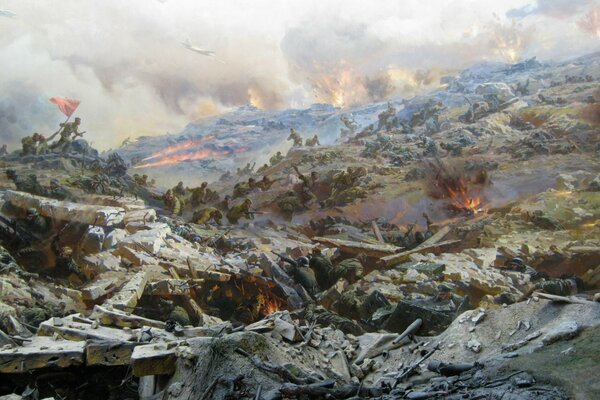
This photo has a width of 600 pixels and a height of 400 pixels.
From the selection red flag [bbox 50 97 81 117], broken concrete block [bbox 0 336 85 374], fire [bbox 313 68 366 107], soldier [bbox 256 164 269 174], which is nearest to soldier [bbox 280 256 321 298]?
broken concrete block [bbox 0 336 85 374]

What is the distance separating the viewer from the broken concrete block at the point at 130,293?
7.80 metres

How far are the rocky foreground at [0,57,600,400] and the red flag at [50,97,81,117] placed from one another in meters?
1.24

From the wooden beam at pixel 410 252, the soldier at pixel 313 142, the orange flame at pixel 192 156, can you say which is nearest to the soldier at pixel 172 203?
the orange flame at pixel 192 156

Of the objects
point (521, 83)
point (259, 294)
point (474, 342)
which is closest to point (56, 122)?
point (259, 294)

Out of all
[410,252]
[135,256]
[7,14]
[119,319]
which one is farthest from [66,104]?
[410,252]

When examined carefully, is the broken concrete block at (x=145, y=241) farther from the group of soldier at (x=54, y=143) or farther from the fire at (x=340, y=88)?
the fire at (x=340, y=88)

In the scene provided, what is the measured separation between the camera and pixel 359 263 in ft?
31.1

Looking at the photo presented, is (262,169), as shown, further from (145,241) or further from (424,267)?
(424,267)

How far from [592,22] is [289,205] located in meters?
11.0

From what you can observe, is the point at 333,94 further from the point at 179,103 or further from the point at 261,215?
the point at 261,215

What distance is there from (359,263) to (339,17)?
9.39 metres

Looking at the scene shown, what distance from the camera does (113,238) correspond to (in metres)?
9.25

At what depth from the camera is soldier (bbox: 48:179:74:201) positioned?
10030 millimetres

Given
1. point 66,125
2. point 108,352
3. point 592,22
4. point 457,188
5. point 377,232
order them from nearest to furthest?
point 108,352 → point 377,232 → point 457,188 → point 66,125 → point 592,22
